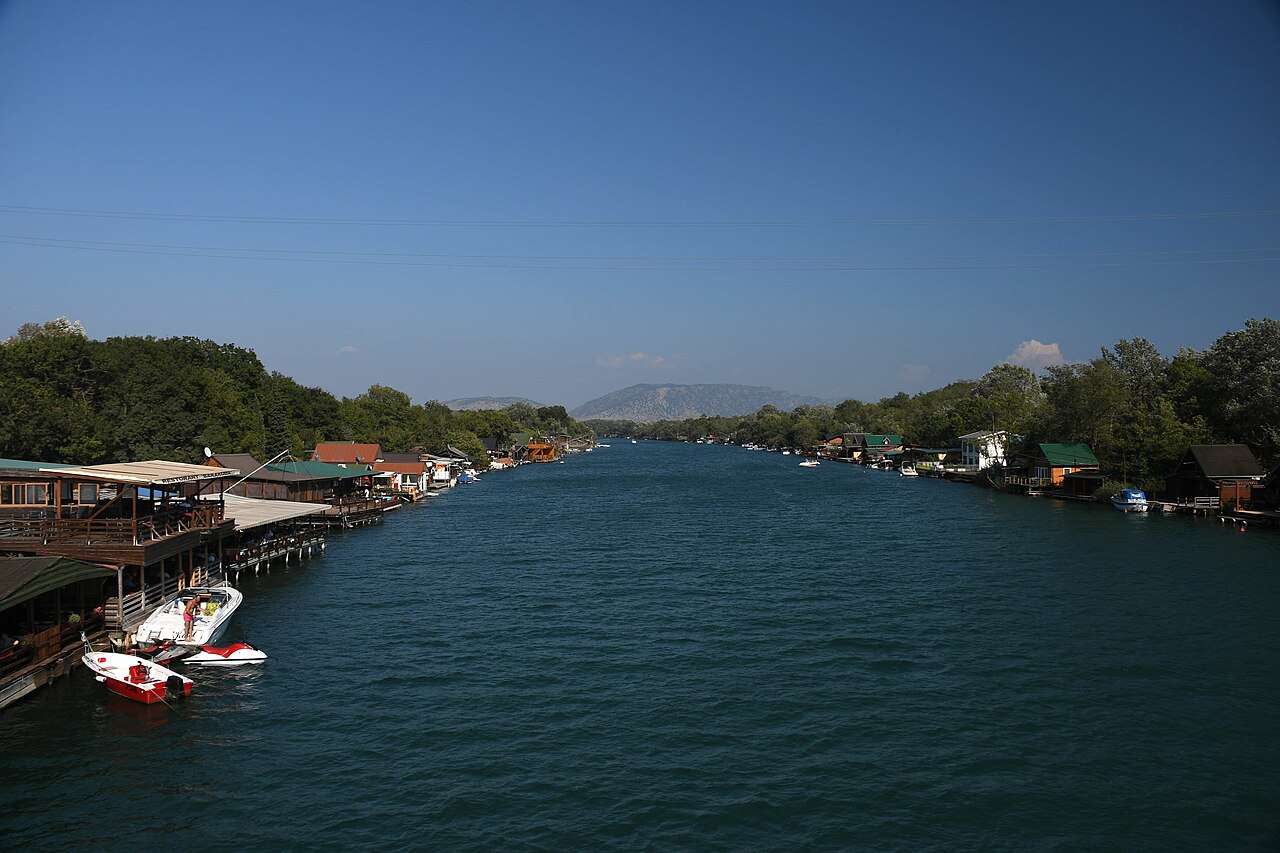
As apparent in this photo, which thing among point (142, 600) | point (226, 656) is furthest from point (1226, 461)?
point (142, 600)

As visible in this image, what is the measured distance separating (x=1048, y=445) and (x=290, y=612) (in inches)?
3141

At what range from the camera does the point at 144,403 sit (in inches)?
2665

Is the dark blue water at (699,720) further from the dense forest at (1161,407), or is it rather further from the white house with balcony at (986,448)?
the white house with balcony at (986,448)

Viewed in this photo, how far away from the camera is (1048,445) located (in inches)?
3497

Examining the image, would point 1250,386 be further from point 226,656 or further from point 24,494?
point 24,494

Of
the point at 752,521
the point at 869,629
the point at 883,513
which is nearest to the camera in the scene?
the point at 869,629

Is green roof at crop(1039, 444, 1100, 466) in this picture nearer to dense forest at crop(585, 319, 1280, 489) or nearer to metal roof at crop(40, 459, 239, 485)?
dense forest at crop(585, 319, 1280, 489)

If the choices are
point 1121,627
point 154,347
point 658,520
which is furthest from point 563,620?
point 154,347

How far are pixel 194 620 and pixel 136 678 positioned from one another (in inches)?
202

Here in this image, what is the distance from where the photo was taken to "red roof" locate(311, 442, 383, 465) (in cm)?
8506

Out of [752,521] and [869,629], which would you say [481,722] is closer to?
[869,629]

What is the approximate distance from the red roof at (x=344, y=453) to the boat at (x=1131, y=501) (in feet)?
230

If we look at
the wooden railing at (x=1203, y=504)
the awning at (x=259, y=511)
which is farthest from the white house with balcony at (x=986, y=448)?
the awning at (x=259, y=511)

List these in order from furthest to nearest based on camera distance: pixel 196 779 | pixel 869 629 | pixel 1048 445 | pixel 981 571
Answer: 1. pixel 1048 445
2. pixel 981 571
3. pixel 869 629
4. pixel 196 779
